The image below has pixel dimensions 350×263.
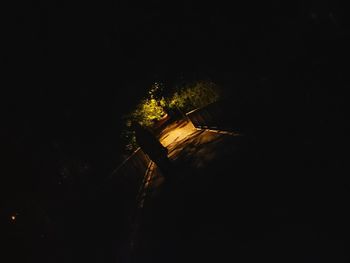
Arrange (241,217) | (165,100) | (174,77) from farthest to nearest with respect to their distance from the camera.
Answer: (165,100), (174,77), (241,217)

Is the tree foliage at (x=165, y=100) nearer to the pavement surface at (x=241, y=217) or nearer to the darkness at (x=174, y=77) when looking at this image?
the darkness at (x=174, y=77)

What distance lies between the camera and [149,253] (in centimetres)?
610

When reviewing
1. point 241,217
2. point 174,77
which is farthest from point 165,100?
point 241,217

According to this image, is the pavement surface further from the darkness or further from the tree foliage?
the tree foliage

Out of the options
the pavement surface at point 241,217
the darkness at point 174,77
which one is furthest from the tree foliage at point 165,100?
the pavement surface at point 241,217

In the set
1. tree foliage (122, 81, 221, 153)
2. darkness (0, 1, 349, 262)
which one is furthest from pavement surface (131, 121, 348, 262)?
tree foliage (122, 81, 221, 153)

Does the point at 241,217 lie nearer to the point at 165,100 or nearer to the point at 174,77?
the point at 174,77

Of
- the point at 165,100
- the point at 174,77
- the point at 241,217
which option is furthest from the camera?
the point at 165,100

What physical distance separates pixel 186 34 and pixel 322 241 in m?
10.7

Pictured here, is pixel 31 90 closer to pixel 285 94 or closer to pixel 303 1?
pixel 285 94

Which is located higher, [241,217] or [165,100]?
[165,100]

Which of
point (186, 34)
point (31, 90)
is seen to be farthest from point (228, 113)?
point (31, 90)

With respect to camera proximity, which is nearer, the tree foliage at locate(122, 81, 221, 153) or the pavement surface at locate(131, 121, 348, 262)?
the pavement surface at locate(131, 121, 348, 262)

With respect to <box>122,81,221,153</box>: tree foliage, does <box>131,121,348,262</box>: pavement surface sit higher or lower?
lower
